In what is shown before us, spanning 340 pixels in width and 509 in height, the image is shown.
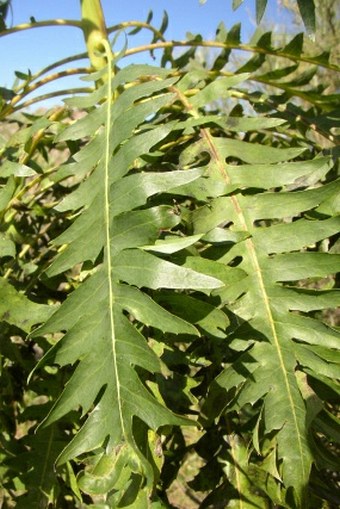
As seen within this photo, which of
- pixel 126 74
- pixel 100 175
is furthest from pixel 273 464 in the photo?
pixel 126 74

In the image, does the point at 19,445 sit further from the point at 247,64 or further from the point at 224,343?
the point at 247,64

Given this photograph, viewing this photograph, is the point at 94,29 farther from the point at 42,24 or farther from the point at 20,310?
the point at 20,310

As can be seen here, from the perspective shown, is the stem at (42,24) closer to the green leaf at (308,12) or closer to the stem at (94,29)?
the stem at (94,29)

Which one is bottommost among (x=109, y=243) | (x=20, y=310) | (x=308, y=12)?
(x=20, y=310)

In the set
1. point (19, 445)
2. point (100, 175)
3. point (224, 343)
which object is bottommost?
point (19, 445)

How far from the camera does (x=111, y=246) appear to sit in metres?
0.74

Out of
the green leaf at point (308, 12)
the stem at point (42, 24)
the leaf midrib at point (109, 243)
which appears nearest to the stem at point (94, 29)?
the stem at point (42, 24)

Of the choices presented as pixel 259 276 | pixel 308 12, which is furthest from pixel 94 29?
pixel 259 276

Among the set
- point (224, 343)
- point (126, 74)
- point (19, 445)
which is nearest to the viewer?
point (224, 343)

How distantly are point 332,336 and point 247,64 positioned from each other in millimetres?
653

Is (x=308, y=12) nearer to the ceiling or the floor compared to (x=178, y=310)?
nearer to the ceiling

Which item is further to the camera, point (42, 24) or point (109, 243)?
point (42, 24)

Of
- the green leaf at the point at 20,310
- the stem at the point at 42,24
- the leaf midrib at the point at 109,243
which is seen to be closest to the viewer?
the leaf midrib at the point at 109,243

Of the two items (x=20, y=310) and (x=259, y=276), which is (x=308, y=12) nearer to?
(x=259, y=276)
